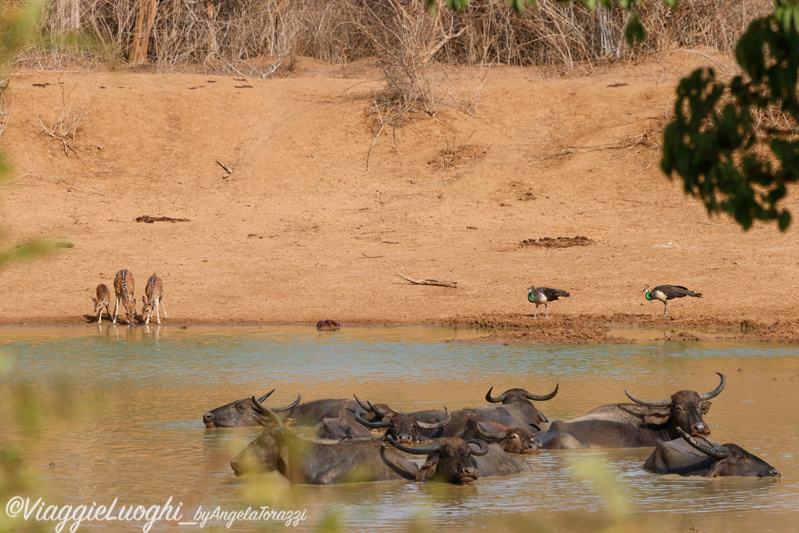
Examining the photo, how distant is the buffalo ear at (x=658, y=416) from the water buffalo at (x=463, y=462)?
1.42 metres

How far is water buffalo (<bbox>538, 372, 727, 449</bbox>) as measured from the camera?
8727 millimetres

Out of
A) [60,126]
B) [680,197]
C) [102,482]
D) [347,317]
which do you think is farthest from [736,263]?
[60,126]

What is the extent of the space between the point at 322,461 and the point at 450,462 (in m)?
0.91

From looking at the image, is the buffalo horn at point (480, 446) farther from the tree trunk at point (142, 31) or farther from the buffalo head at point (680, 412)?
the tree trunk at point (142, 31)

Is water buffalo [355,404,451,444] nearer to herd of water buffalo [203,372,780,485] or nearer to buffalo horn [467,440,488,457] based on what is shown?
herd of water buffalo [203,372,780,485]

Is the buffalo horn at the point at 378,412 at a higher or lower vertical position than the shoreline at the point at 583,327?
higher

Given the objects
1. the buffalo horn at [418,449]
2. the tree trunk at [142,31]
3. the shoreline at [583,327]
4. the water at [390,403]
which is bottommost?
the shoreline at [583,327]

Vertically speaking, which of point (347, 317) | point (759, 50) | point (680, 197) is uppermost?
point (759, 50)

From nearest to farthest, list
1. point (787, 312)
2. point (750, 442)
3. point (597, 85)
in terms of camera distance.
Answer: point (750, 442) → point (787, 312) → point (597, 85)

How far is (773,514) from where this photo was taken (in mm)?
6727

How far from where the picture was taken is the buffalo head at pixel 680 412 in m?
8.62

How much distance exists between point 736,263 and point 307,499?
41.7ft

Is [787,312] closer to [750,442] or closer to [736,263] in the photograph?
[736,263]

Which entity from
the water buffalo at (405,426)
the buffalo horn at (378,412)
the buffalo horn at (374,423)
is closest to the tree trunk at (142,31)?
the buffalo horn at (378,412)
